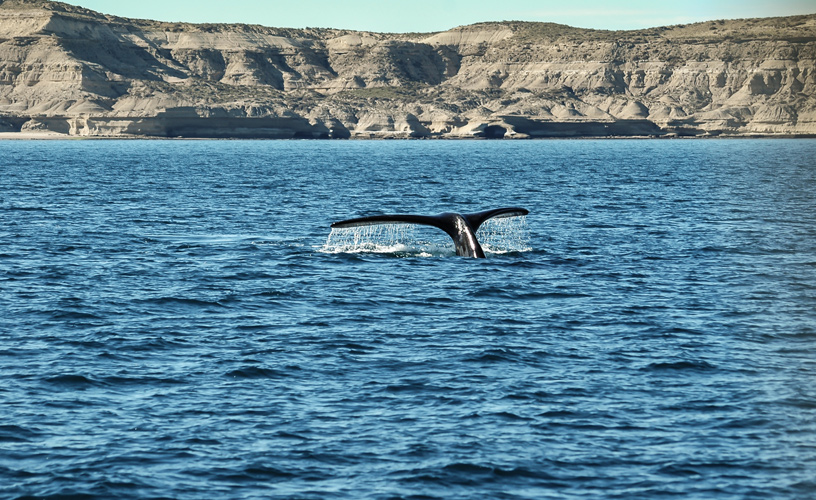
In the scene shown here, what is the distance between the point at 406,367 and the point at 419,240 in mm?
20988

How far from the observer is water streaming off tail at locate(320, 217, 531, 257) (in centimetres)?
3650

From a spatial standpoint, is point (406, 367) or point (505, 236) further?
point (505, 236)

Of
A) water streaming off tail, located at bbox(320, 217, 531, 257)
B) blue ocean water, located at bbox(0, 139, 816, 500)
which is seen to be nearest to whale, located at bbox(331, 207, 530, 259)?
blue ocean water, located at bbox(0, 139, 816, 500)

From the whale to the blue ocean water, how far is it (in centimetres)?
80

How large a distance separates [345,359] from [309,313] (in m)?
5.14

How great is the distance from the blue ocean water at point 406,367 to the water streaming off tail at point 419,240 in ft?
1.33

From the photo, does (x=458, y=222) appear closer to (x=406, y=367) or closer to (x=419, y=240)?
(x=419, y=240)

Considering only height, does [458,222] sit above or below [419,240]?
above

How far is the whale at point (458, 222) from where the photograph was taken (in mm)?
28938

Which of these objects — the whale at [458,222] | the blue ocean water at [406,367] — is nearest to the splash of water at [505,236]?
the blue ocean water at [406,367]

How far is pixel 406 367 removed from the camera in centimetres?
1917

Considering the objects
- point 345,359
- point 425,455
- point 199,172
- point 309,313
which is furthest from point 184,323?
point 199,172

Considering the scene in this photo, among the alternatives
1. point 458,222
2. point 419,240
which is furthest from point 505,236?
point 458,222

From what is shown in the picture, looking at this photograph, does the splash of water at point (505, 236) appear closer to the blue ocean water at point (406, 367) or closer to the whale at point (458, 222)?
the blue ocean water at point (406, 367)
